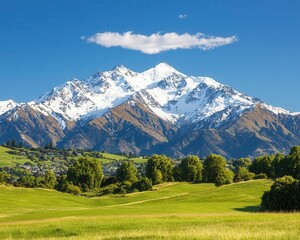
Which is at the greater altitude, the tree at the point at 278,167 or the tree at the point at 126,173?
the tree at the point at 126,173

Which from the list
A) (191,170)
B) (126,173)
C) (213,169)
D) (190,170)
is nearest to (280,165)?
(213,169)

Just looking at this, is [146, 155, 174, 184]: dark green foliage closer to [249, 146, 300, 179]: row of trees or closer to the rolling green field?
the rolling green field

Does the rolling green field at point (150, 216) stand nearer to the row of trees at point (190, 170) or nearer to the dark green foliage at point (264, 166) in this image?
the row of trees at point (190, 170)

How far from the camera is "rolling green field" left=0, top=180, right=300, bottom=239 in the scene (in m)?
34.0

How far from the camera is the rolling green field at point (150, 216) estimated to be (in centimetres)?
3400

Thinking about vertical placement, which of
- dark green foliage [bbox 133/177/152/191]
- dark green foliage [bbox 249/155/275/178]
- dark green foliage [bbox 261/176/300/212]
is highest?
dark green foliage [bbox 249/155/275/178]

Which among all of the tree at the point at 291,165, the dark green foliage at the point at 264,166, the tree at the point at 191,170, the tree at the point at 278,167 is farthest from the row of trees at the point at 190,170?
the tree at the point at 291,165

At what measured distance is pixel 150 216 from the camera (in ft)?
178

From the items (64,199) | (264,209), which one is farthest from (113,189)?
(264,209)

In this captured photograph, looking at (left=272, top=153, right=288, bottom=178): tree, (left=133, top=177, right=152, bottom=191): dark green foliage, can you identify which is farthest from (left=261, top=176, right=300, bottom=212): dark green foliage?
(left=272, top=153, right=288, bottom=178): tree

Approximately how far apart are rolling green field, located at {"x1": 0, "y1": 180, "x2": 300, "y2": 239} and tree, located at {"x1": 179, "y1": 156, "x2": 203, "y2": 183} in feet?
89.0

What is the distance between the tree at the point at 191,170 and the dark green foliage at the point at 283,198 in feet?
336

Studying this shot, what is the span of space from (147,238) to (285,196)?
53.1 meters

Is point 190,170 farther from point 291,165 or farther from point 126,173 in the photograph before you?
point 291,165
